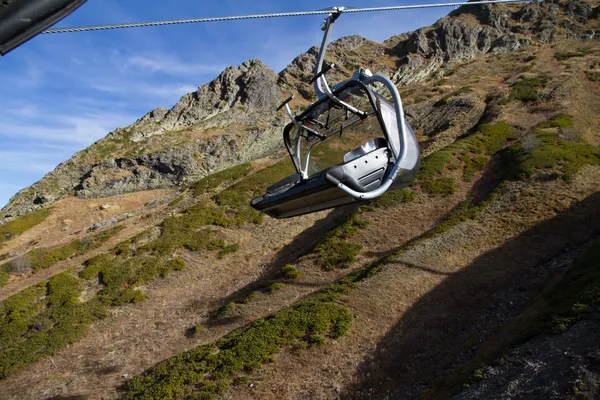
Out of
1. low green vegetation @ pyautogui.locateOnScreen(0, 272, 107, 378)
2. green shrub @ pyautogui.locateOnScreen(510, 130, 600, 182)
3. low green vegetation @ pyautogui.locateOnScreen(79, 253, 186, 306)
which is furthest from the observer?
green shrub @ pyautogui.locateOnScreen(510, 130, 600, 182)

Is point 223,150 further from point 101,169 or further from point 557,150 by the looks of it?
point 557,150

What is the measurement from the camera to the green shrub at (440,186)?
28.3 m

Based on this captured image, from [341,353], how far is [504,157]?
24.0m

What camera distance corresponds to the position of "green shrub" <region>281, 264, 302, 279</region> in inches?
890

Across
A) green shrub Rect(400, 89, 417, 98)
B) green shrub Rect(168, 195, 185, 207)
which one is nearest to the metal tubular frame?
green shrub Rect(168, 195, 185, 207)

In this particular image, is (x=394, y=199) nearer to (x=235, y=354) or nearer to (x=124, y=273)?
(x=235, y=354)

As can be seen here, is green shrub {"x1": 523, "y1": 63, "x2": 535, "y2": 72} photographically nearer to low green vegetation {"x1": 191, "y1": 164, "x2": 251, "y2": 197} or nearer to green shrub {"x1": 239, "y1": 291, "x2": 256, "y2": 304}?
low green vegetation {"x1": 191, "y1": 164, "x2": 251, "y2": 197}

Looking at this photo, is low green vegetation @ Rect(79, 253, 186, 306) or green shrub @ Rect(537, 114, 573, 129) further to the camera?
green shrub @ Rect(537, 114, 573, 129)

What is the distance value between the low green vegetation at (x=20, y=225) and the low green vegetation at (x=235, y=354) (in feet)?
113

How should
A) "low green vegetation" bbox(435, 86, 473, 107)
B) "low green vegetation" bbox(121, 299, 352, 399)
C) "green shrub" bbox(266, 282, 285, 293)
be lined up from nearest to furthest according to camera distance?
"low green vegetation" bbox(121, 299, 352, 399) < "green shrub" bbox(266, 282, 285, 293) < "low green vegetation" bbox(435, 86, 473, 107)

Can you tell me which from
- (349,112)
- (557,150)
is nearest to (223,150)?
(557,150)

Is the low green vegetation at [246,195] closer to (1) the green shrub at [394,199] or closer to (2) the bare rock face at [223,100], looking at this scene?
(1) the green shrub at [394,199]

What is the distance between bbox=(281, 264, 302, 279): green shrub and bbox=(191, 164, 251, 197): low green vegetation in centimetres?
2178

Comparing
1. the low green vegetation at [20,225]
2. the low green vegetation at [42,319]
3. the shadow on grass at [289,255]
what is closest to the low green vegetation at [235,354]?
the shadow on grass at [289,255]
